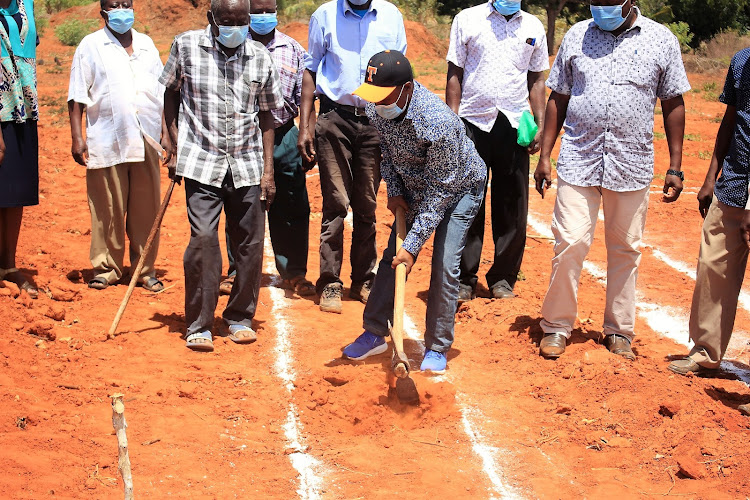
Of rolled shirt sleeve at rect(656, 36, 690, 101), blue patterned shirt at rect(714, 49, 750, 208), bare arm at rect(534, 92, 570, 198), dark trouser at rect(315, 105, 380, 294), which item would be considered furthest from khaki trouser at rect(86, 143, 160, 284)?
blue patterned shirt at rect(714, 49, 750, 208)

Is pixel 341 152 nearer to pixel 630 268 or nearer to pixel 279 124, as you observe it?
pixel 279 124

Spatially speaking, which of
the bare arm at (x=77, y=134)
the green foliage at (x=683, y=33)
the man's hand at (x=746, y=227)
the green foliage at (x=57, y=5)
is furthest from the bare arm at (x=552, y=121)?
the green foliage at (x=57, y=5)

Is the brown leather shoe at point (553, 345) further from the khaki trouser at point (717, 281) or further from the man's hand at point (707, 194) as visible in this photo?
the man's hand at point (707, 194)

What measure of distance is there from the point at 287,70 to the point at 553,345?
323 centimetres

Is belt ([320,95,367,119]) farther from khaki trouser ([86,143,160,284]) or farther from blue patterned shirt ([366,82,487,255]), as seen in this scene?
khaki trouser ([86,143,160,284])

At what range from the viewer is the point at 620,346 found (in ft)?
20.4

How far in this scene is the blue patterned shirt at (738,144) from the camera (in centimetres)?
557

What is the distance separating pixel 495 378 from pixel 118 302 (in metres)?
3.18

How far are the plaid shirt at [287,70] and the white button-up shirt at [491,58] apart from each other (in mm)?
1352

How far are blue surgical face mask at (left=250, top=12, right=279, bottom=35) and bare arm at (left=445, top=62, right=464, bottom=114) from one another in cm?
153

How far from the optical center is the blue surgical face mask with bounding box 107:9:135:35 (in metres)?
7.09

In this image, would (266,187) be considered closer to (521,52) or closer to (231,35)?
(231,35)

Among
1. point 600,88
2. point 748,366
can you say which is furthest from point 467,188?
point 748,366

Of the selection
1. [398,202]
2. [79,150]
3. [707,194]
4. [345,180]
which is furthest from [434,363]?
[79,150]
